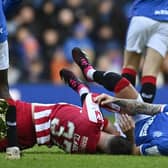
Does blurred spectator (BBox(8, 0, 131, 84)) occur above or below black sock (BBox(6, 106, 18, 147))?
below

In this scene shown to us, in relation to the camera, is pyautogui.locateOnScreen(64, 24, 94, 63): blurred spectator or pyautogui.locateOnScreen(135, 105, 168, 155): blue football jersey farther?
pyautogui.locateOnScreen(64, 24, 94, 63): blurred spectator

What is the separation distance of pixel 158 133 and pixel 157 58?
185cm

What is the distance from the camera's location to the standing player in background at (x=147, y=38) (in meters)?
9.51

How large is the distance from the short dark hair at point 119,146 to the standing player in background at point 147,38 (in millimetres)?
1629

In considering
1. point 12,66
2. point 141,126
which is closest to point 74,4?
point 12,66

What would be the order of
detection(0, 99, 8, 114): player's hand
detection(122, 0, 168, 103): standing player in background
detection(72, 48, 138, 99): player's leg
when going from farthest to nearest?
detection(122, 0, 168, 103): standing player in background → detection(72, 48, 138, 99): player's leg → detection(0, 99, 8, 114): player's hand

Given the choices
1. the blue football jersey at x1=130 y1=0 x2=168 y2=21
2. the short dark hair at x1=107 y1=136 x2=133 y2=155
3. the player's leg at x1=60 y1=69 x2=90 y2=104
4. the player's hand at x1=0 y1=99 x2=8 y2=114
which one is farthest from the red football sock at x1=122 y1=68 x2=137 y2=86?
the player's hand at x1=0 y1=99 x2=8 y2=114

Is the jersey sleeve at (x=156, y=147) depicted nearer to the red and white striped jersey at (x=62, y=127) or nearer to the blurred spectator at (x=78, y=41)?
the red and white striped jersey at (x=62, y=127)

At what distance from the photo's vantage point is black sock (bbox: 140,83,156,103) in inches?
368

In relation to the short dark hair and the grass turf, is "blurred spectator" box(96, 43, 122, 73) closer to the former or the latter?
the short dark hair

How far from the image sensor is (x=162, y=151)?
305 inches

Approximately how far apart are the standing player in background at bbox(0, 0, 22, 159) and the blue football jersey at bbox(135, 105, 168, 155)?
1127 mm

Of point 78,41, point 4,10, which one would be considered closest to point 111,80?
point 4,10

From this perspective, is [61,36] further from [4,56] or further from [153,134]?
[153,134]
